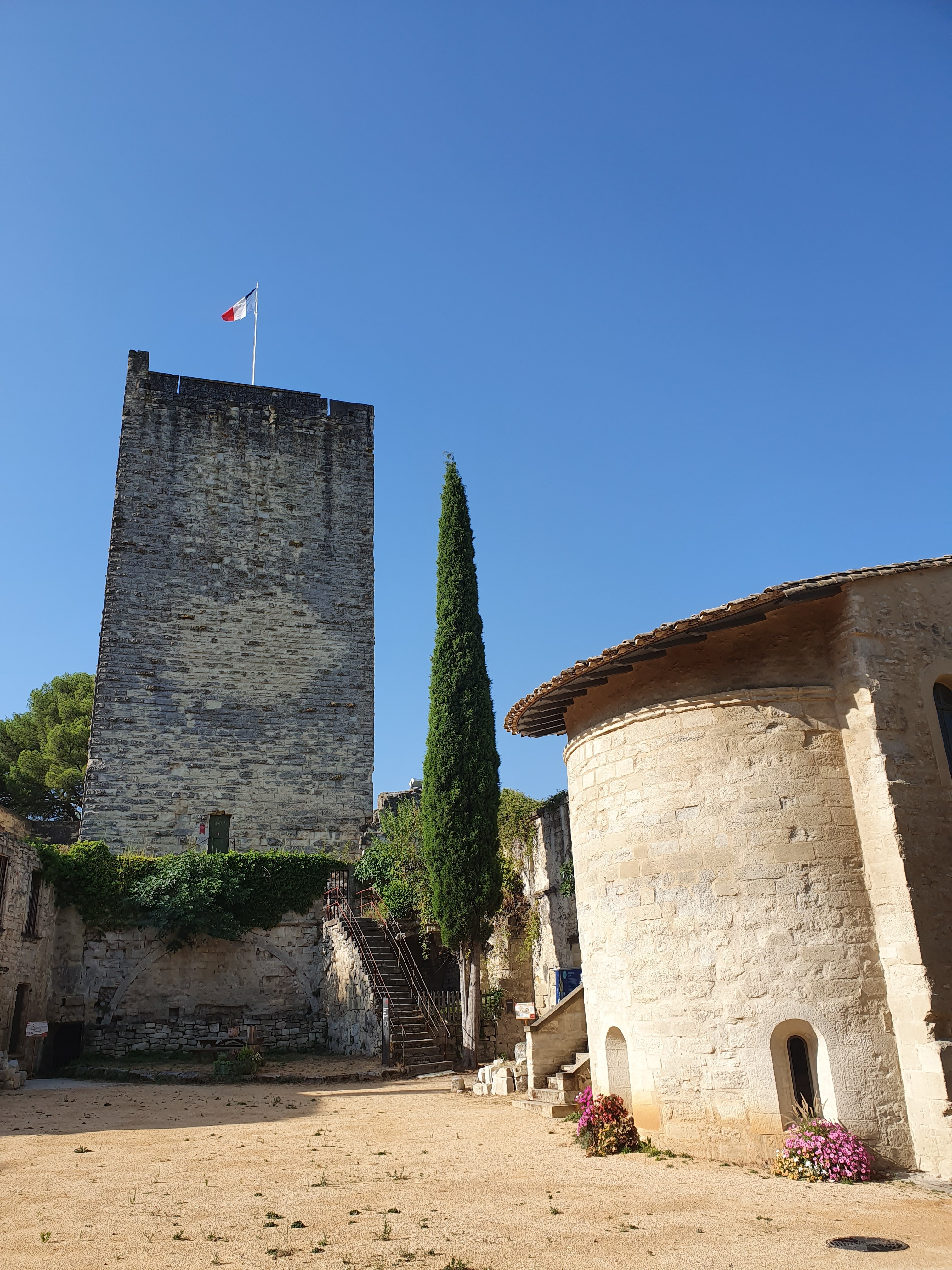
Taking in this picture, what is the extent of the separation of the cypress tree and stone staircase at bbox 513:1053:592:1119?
13.2 ft

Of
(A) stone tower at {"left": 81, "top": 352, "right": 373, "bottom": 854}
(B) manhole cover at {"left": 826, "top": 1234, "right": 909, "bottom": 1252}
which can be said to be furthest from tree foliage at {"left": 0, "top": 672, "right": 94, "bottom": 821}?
(B) manhole cover at {"left": 826, "top": 1234, "right": 909, "bottom": 1252}

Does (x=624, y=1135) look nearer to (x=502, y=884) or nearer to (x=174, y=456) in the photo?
(x=502, y=884)

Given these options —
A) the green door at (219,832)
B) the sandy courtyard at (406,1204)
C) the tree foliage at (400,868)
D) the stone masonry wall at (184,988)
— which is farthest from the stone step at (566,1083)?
the green door at (219,832)

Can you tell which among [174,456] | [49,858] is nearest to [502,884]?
[49,858]

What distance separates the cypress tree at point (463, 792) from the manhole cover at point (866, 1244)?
10.1 metres

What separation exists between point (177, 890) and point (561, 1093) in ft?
32.2

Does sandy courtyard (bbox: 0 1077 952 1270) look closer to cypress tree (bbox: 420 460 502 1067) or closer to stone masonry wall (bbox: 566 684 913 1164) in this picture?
stone masonry wall (bbox: 566 684 913 1164)

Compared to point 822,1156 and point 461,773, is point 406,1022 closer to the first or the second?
point 461,773

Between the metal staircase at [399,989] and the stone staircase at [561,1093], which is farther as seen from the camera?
the metal staircase at [399,989]

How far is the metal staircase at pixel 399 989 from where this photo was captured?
51.8 feet

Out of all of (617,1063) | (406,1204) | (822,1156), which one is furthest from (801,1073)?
(406,1204)

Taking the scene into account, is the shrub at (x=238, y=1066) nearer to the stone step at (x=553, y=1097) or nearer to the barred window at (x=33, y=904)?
the barred window at (x=33, y=904)

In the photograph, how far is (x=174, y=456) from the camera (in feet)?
76.2

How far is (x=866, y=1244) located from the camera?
576 centimetres
